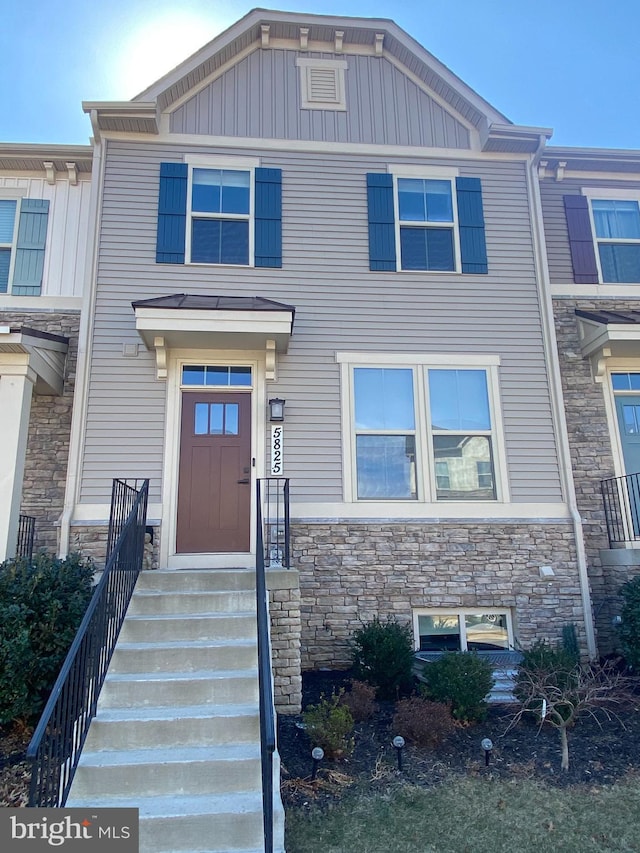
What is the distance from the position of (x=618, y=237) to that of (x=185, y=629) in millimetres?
8126

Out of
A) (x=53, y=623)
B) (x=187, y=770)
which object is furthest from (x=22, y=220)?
(x=187, y=770)

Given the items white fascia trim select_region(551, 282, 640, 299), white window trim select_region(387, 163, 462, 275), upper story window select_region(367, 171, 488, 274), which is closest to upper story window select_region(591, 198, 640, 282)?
white fascia trim select_region(551, 282, 640, 299)

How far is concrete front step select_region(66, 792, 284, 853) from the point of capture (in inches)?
126

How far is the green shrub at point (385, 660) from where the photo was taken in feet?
18.5

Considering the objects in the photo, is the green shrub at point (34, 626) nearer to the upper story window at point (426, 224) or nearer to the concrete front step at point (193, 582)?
the concrete front step at point (193, 582)

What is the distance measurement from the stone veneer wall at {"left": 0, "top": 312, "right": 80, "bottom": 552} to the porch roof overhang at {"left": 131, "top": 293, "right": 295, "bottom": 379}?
1397 mm

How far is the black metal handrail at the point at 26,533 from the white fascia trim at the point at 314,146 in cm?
494

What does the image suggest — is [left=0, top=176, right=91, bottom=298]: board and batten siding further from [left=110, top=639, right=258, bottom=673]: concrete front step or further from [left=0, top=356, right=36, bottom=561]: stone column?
[left=110, top=639, right=258, bottom=673]: concrete front step

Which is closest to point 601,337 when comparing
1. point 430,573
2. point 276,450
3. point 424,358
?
point 424,358

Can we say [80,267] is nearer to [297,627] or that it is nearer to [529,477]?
[297,627]

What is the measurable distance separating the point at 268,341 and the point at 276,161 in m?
2.72

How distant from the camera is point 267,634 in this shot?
3.61 meters

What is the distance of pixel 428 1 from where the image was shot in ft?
31.0

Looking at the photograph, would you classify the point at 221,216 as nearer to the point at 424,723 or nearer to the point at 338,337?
the point at 338,337
